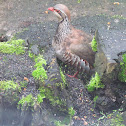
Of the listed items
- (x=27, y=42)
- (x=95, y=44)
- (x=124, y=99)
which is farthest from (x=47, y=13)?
(x=124, y=99)

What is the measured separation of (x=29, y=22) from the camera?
7.16m

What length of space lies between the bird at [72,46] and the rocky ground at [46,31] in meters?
0.33

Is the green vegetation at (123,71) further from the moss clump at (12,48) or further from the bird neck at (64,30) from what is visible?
the moss clump at (12,48)

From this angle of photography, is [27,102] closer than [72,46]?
Yes

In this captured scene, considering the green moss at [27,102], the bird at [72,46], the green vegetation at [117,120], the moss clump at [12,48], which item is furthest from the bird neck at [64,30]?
the green vegetation at [117,120]

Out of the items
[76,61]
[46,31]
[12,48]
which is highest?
[76,61]

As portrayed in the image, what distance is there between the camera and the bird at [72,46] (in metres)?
4.79

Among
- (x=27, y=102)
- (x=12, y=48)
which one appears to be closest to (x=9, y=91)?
(x=27, y=102)

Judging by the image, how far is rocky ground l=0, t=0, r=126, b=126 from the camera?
4020 millimetres

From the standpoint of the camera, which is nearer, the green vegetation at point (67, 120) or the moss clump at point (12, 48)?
the green vegetation at point (67, 120)

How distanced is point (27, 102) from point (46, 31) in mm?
3391

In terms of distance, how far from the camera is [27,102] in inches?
147

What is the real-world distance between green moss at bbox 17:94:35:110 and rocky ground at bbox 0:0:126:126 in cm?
14

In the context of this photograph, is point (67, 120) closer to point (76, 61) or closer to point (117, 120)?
point (117, 120)
